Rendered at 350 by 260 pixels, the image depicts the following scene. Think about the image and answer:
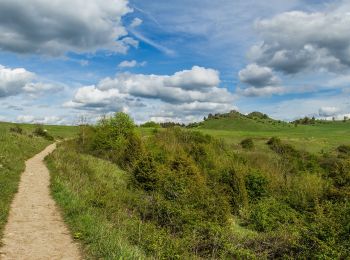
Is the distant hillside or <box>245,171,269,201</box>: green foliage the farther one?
the distant hillside

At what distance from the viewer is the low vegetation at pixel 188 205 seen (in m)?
14.0

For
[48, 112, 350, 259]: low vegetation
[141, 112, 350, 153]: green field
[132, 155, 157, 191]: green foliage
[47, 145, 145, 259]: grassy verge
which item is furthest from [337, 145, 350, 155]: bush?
[47, 145, 145, 259]: grassy verge

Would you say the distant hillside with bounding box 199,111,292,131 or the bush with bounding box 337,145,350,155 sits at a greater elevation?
the distant hillside with bounding box 199,111,292,131

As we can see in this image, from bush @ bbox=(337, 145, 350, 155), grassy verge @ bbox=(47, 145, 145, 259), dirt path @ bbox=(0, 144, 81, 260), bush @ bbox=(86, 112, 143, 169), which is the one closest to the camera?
grassy verge @ bbox=(47, 145, 145, 259)

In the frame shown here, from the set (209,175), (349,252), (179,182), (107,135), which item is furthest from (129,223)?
(107,135)

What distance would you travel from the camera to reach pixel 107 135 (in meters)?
56.4

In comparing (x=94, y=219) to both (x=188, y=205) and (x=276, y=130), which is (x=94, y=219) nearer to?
(x=188, y=205)

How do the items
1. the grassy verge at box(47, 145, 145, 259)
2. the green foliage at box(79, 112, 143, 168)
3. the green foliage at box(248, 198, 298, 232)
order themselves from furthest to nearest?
the green foliage at box(79, 112, 143, 168) → the green foliage at box(248, 198, 298, 232) → the grassy verge at box(47, 145, 145, 259)

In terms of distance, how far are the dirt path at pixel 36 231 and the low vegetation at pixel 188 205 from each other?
19.2 inches

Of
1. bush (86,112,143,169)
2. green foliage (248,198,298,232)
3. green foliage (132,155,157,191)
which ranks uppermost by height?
bush (86,112,143,169)

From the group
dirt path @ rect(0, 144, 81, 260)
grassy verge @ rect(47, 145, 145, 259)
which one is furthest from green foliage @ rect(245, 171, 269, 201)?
dirt path @ rect(0, 144, 81, 260)

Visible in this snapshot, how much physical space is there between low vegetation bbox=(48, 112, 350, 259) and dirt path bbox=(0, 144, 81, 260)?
19.2 inches

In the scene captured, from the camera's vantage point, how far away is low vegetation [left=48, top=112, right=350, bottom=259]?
13953mm

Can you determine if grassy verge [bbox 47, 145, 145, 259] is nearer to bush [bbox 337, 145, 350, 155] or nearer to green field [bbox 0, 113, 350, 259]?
green field [bbox 0, 113, 350, 259]
